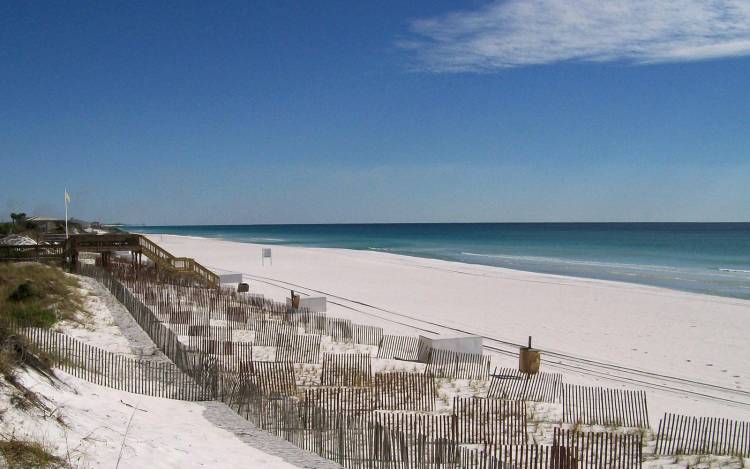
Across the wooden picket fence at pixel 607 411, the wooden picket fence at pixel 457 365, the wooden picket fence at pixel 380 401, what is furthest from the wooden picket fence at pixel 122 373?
the wooden picket fence at pixel 607 411

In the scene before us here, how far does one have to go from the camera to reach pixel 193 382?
13.9 meters

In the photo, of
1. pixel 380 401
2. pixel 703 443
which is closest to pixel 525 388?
pixel 380 401

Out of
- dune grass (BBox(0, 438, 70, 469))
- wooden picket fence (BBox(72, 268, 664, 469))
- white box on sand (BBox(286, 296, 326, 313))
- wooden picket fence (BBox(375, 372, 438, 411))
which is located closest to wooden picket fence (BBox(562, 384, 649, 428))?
wooden picket fence (BBox(72, 268, 664, 469))

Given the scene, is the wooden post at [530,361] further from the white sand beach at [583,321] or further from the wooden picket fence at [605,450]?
the wooden picket fence at [605,450]

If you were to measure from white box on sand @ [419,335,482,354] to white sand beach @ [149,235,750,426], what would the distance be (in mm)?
1320

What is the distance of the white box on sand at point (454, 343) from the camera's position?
19.5 m

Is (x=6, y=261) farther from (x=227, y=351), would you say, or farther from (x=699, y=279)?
(x=699, y=279)

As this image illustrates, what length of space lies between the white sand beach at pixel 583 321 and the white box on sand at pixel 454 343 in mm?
1320

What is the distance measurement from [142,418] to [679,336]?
22.5m

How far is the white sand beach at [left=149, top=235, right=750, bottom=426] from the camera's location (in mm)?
19125

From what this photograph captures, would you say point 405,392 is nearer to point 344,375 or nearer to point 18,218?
point 344,375

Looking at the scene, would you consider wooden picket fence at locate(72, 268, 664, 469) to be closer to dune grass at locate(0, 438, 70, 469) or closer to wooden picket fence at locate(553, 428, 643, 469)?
wooden picket fence at locate(553, 428, 643, 469)

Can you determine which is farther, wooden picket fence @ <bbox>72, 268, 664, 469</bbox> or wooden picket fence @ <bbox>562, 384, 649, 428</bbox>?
wooden picket fence @ <bbox>562, 384, 649, 428</bbox>

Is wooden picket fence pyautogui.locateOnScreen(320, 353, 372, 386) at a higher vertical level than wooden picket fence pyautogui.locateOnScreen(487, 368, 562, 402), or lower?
higher
